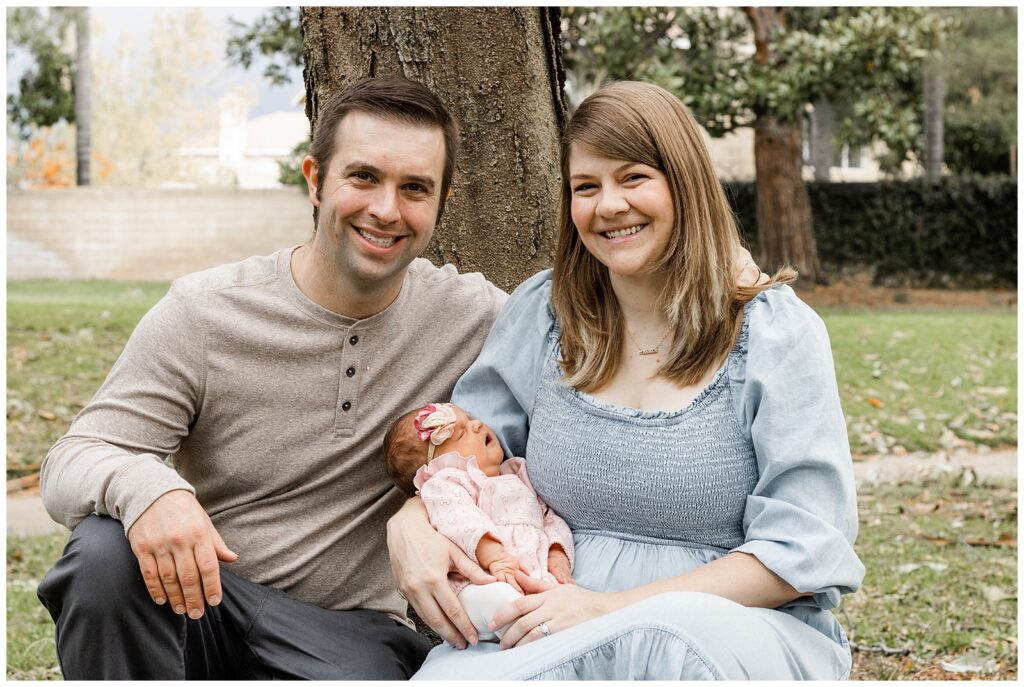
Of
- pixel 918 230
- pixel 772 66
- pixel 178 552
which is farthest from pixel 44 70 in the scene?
pixel 178 552

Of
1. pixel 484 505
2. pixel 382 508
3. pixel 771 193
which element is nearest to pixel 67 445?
pixel 382 508

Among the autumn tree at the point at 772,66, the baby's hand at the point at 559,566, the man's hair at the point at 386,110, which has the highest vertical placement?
the autumn tree at the point at 772,66

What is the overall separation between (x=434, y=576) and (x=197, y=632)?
588 millimetres

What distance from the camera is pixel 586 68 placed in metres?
13.2

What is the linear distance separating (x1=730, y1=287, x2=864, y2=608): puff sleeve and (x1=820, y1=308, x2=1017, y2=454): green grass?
549 cm

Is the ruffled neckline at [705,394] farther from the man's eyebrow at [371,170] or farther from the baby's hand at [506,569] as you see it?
the man's eyebrow at [371,170]

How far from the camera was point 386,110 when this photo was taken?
277 cm

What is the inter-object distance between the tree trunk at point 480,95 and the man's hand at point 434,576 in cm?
119

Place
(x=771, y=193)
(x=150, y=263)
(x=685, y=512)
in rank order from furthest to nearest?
(x=150, y=263)
(x=771, y=193)
(x=685, y=512)

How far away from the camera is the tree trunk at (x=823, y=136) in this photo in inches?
797

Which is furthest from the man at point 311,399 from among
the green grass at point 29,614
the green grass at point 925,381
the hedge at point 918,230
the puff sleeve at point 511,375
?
the hedge at point 918,230

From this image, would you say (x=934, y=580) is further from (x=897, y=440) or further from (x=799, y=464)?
(x=799, y=464)

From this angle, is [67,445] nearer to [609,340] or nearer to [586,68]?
[609,340]

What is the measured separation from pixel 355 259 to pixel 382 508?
66 centimetres
